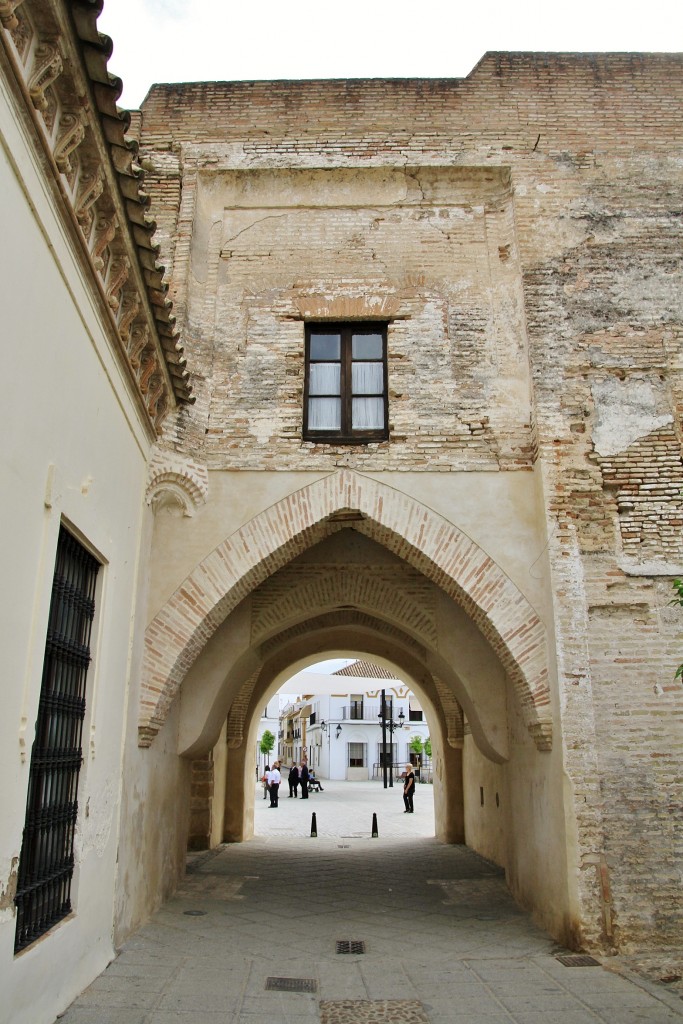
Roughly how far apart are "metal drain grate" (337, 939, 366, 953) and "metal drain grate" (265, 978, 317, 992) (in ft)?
2.45

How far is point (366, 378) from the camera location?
24.0 feet

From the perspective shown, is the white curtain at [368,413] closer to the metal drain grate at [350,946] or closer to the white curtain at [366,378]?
the white curtain at [366,378]

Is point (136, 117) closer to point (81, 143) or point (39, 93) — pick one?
point (81, 143)

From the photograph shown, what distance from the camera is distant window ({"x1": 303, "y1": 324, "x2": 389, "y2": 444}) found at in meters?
7.05

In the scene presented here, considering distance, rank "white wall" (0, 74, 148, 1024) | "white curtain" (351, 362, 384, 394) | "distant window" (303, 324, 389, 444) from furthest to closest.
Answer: "white curtain" (351, 362, 384, 394)
"distant window" (303, 324, 389, 444)
"white wall" (0, 74, 148, 1024)

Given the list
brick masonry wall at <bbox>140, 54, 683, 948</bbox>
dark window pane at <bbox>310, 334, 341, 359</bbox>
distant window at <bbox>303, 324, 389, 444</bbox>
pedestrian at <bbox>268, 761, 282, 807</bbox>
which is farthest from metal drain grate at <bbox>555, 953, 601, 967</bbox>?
pedestrian at <bbox>268, 761, 282, 807</bbox>

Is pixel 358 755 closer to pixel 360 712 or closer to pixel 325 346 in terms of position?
pixel 360 712

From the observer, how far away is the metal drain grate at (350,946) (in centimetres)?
557

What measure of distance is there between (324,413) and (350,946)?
4301 millimetres

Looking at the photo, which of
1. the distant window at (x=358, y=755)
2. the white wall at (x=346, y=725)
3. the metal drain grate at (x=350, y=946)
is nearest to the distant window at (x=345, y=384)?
the metal drain grate at (x=350, y=946)

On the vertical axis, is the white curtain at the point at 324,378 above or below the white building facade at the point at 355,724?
above

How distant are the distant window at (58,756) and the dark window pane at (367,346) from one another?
11.4 feet

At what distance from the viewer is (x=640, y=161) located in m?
7.57

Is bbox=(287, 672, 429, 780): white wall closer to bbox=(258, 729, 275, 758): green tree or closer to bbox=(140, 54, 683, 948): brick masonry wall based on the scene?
bbox=(258, 729, 275, 758): green tree
